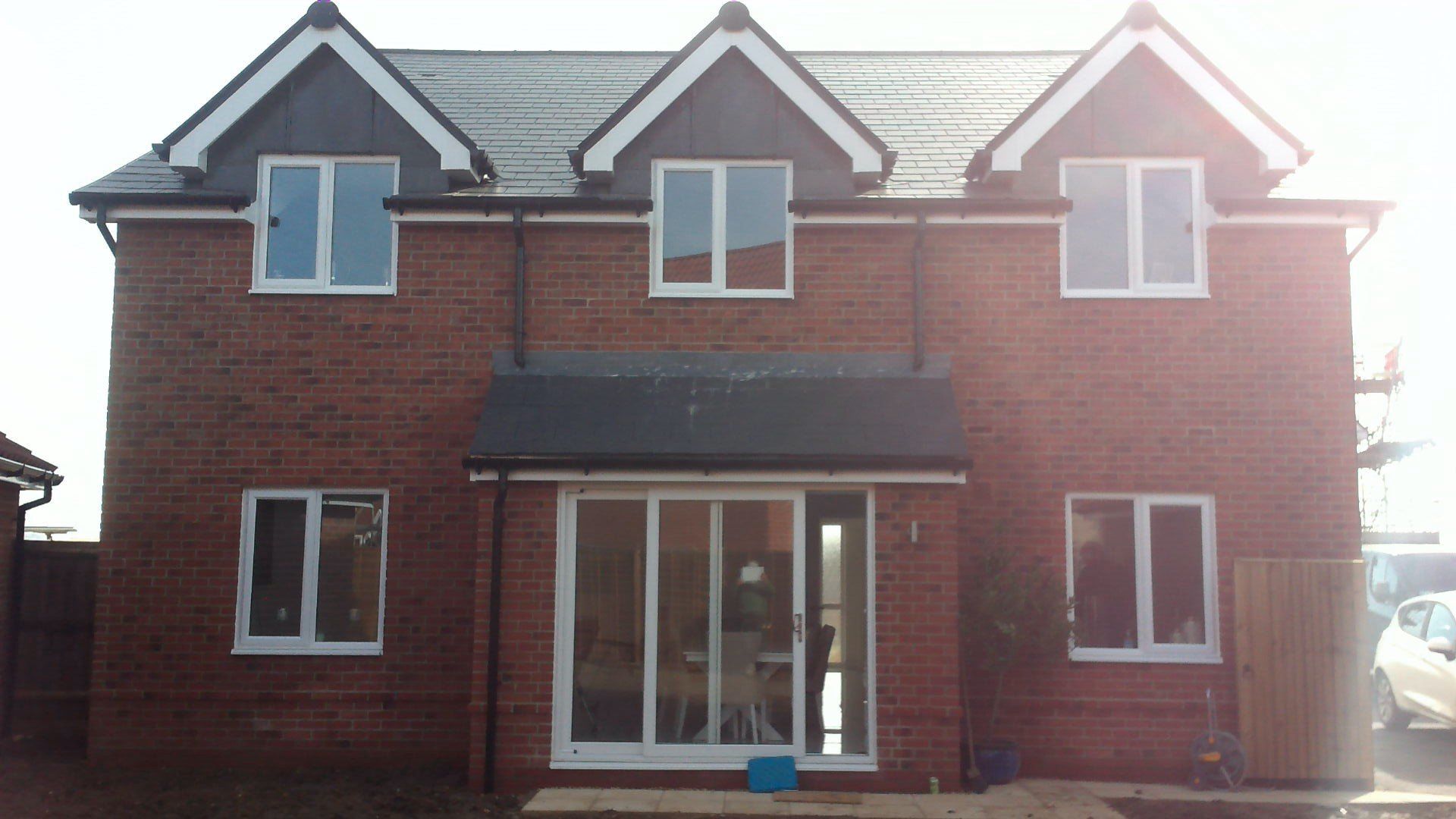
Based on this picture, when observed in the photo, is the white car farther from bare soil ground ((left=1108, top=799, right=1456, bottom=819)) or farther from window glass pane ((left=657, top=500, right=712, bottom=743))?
window glass pane ((left=657, top=500, right=712, bottom=743))

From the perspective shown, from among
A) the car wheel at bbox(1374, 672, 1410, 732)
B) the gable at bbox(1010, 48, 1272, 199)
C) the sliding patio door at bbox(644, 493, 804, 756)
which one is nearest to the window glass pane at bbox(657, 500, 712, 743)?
the sliding patio door at bbox(644, 493, 804, 756)

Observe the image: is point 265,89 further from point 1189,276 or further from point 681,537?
point 1189,276

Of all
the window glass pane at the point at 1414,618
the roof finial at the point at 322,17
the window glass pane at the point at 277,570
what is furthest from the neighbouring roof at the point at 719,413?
the window glass pane at the point at 1414,618

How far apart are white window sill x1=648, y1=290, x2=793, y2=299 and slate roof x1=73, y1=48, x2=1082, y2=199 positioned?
1252mm

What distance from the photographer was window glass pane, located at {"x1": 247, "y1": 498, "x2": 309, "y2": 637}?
420 inches

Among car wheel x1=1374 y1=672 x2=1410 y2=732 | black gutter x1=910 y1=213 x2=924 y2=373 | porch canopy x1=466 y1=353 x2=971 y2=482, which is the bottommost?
car wheel x1=1374 y1=672 x2=1410 y2=732

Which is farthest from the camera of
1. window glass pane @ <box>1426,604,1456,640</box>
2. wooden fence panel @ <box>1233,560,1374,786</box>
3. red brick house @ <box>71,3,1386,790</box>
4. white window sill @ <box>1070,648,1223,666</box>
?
window glass pane @ <box>1426,604,1456,640</box>

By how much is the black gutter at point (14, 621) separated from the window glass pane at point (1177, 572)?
11.0 metres

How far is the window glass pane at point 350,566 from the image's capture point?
34.9 ft

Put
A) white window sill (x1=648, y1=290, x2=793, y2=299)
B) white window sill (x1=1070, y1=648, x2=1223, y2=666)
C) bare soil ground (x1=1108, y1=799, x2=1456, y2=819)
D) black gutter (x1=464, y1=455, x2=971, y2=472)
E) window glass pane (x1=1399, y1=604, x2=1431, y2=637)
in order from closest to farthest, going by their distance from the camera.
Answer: bare soil ground (x1=1108, y1=799, x2=1456, y2=819) < black gutter (x1=464, y1=455, x2=971, y2=472) < white window sill (x1=1070, y1=648, x2=1223, y2=666) < white window sill (x1=648, y1=290, x2=793, y2=299) < window glass pane (x1=1399, y1=604, x2=1431, y2=637)

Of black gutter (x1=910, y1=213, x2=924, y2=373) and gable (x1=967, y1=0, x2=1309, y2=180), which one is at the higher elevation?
gable (x1=967, y1=0, x2=1309, y2=180)

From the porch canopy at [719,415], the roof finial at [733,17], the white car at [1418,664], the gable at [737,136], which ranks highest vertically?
the roof finial at [733,17]

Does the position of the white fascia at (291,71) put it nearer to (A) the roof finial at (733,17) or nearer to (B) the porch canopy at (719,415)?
(B) the porch canopy at (719,415)

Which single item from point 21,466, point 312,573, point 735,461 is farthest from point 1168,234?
point 21,466
